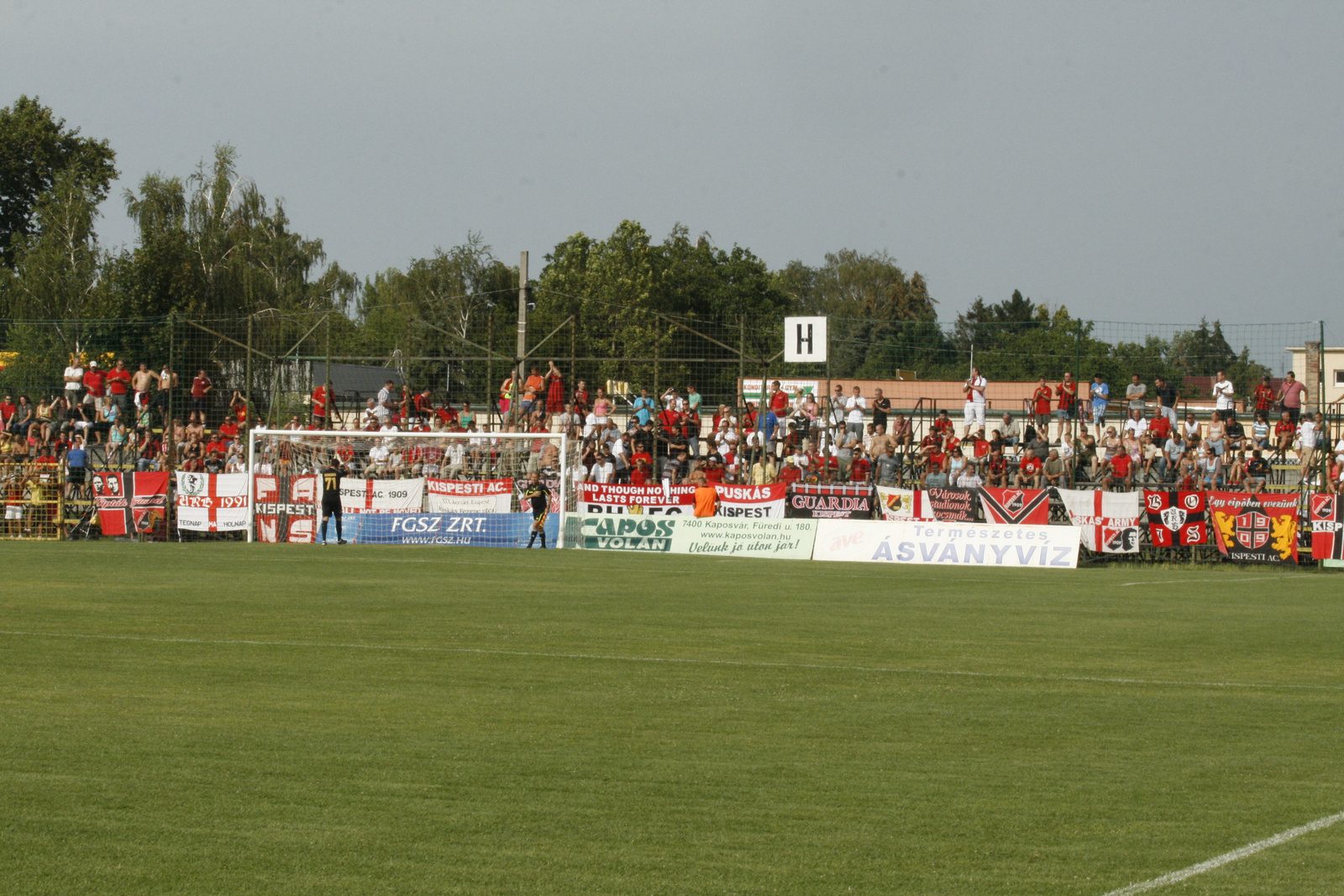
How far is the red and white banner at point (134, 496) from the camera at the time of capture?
31375 millimetres

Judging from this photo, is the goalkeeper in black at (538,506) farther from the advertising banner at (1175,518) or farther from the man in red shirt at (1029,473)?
the advertising banner at (1175,518)

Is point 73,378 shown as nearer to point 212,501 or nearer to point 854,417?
point 212,501

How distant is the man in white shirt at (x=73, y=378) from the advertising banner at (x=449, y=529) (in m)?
9.34

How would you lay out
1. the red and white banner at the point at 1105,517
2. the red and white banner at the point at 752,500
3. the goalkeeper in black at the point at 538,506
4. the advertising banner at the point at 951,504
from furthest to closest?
the goalkeeper in black at the point at 538,506 < the red and white banner at the point at 752,500 < the advertising banner at the point at 951,504 < the red and white banner at the point at 1105,517

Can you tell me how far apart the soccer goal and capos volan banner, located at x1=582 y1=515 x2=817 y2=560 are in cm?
110

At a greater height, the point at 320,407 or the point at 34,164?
the point at 34,164

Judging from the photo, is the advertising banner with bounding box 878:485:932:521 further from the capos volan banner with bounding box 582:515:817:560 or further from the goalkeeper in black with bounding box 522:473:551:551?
the goalkeeper in black with bounding box 522:473:551:551

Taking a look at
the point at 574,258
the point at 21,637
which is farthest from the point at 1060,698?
the point at 574,258

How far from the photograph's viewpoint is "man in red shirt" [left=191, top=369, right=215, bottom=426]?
3466 centimetres

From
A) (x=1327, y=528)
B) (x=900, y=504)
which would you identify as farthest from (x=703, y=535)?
(x=1327, y=528)

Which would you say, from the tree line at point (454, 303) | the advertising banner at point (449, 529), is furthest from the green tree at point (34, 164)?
the advertising banner at point (449, 529)

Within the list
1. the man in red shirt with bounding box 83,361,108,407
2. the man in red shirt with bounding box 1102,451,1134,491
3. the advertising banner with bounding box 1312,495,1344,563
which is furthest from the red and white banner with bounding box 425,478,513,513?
the advertising banner with bounding box 1312,495,1344,563

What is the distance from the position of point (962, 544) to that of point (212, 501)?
16460 mm

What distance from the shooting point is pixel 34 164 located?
2621 inches
